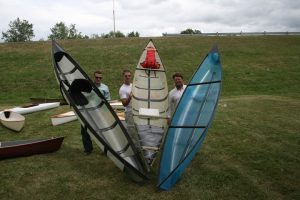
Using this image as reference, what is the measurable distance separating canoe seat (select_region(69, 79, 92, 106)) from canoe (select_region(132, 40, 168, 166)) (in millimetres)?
1517

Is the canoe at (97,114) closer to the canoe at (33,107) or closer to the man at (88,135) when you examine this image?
the man at (88,135)

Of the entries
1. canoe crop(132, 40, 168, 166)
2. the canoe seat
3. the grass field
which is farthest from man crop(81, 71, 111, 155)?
canoe crop(132, 40, 168, 166)

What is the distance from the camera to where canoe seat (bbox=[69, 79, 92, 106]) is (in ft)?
29.8

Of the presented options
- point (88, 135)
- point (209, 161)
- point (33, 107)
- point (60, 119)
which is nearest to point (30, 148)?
point (88, 135)

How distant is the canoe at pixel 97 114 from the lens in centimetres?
736

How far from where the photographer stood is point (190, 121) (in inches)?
328

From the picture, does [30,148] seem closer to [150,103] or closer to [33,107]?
[150,103]

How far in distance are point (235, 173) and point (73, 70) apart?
5559 millimetres

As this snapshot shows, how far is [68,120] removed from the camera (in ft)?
41.5

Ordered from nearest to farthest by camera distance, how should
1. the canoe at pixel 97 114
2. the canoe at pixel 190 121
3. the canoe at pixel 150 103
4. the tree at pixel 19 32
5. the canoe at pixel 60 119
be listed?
the canoe at pixel 190 121
the canoe at pixel 97 114
the canoe at pixel 150 103
the canoe at pixel 60 119
the tree at pixel 19 32

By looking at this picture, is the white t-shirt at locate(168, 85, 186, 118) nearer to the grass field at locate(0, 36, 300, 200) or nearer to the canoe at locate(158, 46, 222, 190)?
the canoe at locate(158, 46, 222, 190)

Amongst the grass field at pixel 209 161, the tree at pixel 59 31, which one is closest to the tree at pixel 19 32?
the tree at pixel 59 31

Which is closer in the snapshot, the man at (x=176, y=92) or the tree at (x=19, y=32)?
the man at (x=176, y=92)

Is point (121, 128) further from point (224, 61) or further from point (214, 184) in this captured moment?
point (224, 61)
